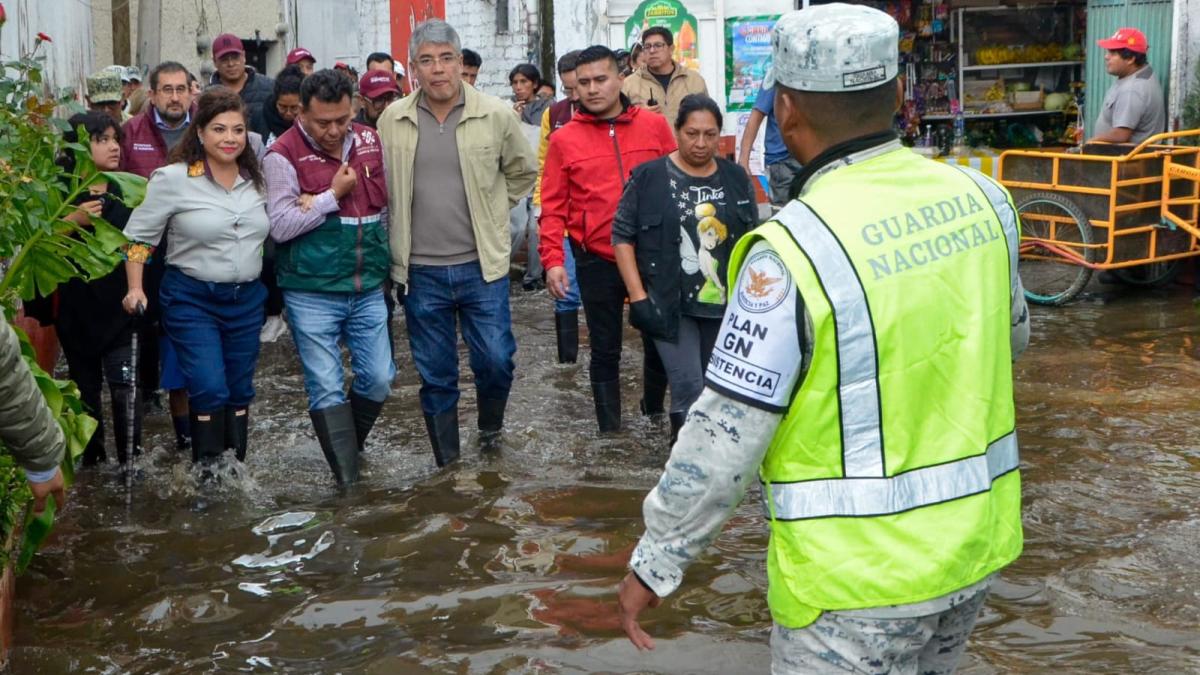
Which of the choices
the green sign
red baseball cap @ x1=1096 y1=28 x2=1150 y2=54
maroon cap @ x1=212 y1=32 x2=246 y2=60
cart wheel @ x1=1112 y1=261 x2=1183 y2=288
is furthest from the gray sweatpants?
the green sign

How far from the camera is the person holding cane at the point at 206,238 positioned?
6.61m

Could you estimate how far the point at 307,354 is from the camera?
6.74 metres

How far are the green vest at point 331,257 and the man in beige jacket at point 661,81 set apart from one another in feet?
14.9

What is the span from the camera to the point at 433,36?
267 inches

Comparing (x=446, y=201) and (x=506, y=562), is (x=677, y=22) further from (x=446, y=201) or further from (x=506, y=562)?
(x=506, y=562)

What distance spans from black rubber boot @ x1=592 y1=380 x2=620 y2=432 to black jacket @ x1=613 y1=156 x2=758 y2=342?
1030 mm

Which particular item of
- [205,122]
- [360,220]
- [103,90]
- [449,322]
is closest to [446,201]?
[360,220]

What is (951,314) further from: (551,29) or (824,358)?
(551,29)

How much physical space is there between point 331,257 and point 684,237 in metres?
1.56

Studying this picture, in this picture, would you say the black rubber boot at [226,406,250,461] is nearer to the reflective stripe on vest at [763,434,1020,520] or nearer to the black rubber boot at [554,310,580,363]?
the black rubber boot at [554,310,580,363]

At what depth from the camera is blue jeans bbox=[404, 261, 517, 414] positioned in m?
6.95

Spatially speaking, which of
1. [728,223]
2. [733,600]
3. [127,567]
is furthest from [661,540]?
[728,223]

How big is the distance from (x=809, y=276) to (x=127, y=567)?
4073mm

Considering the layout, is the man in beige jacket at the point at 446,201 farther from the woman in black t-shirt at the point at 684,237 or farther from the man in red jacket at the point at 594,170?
the woman in black t-shirt at the point at 684,237
